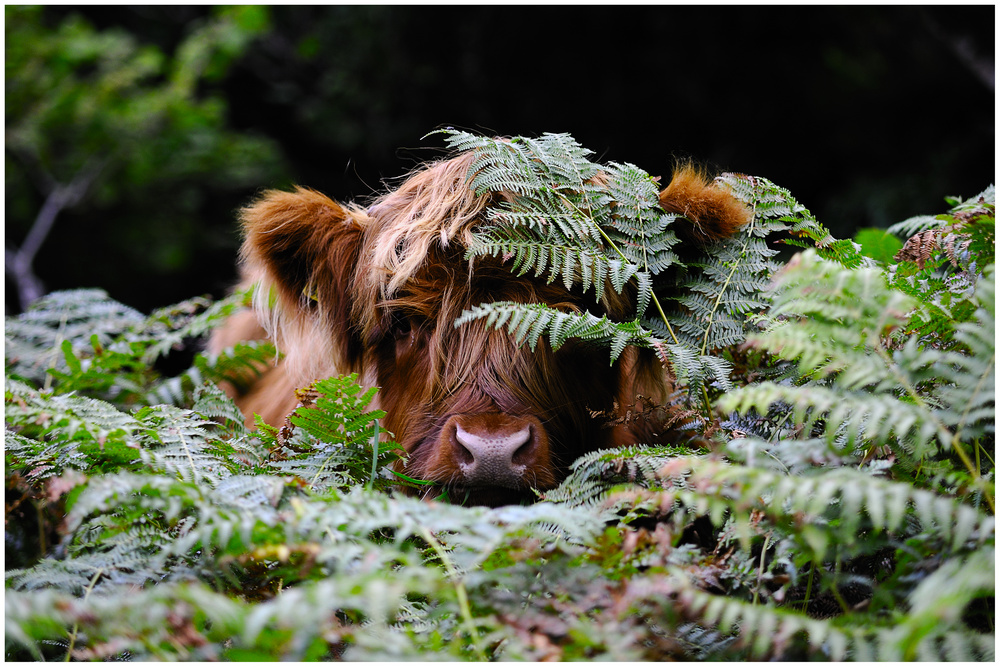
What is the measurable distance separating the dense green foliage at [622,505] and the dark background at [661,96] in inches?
215

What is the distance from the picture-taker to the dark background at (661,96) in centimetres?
759

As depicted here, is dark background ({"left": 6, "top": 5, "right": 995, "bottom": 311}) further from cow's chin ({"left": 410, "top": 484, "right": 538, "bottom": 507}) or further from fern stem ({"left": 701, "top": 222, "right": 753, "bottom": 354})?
cow's chin ({"left": 410, "top": 484, "right": 538, "bottom": 507})

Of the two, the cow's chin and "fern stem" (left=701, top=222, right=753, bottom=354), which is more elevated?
"fern stem" (left=701, top=222, right=753, bottom=354)

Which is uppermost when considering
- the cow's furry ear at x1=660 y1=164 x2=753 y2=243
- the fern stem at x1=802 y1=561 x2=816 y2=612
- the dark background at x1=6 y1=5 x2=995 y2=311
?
the dark background at x1=6 y1=5 x2=995 y2=311

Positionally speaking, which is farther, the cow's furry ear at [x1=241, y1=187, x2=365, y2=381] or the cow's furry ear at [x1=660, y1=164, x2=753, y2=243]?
the cow's furry ear at [x1=241, y1=187, x2=365, y2=381]

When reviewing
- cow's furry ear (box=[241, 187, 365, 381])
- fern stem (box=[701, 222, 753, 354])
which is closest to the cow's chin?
fern stem (box=[701, 222, 753, 354])

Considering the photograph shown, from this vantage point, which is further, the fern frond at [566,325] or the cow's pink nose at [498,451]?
the cow's pink nose at [498,451]

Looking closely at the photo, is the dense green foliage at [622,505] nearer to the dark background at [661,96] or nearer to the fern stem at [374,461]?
the fern stem at [374,461]

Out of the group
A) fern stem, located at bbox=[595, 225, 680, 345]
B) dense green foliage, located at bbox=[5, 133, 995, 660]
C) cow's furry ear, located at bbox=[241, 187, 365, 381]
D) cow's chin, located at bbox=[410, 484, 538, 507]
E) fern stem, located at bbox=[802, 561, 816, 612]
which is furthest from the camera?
cow's furry ear, located at bbox=[241, 187, 365, 381]

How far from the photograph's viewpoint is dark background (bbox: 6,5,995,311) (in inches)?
A: 299

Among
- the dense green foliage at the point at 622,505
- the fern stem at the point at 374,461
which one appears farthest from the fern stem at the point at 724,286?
the fern stem at the point at 374,461

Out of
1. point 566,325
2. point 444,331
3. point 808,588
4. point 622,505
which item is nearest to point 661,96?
point 444,331

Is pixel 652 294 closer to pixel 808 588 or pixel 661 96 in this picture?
pixel 808 588

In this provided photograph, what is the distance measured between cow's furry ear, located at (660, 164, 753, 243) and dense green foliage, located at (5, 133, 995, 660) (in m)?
0.05
